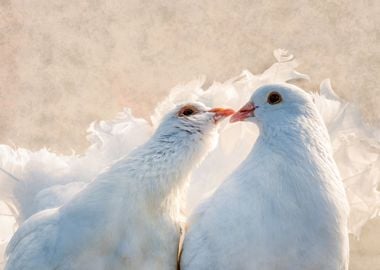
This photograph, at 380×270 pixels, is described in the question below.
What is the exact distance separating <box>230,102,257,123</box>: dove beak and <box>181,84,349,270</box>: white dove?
0.10 metres

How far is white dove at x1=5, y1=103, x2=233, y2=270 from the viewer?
227 cm

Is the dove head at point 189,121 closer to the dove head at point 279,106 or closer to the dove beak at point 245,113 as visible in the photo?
the dove beak at point 245,113

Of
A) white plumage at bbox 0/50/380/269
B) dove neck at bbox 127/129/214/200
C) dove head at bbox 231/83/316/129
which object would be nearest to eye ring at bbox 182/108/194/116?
dove neck at bbox 127/129/214/200

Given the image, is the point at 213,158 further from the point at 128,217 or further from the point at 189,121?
the point at 128,217

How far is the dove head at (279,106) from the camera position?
247 centimetres

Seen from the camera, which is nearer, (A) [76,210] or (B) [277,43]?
(A) [76,210]

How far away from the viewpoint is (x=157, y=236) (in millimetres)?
2328

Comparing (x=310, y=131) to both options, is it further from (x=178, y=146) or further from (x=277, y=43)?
(x=277, y=43)

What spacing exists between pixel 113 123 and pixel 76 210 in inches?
44.1

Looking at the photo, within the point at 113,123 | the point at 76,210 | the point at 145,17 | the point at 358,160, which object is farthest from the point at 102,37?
the point at 76,210

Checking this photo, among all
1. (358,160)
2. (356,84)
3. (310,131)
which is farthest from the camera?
(356,84)

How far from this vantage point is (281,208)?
7.50 ft

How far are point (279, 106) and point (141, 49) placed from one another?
258 centimetres

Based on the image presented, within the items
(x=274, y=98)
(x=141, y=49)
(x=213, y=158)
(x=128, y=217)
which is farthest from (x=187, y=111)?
(x=141, y=49)
